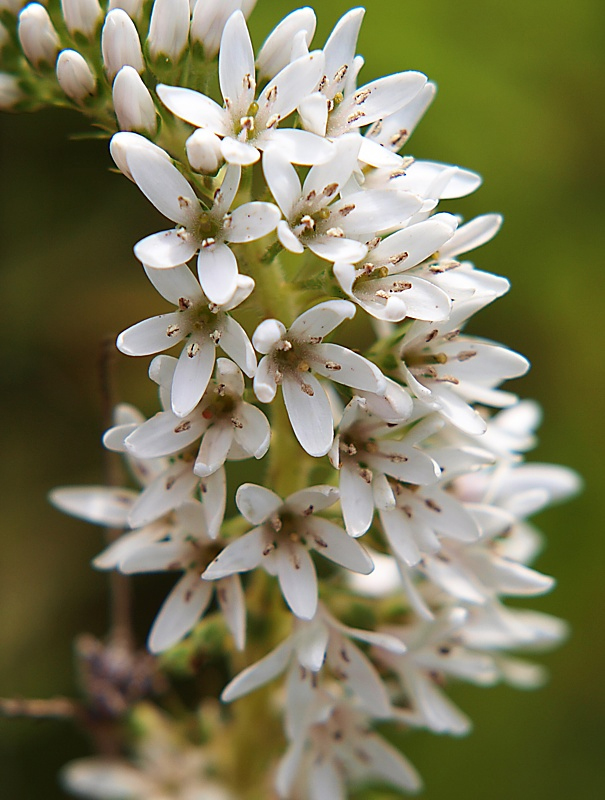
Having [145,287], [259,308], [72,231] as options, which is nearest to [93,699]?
[259,308]

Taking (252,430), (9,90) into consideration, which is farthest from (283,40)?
(252,430)

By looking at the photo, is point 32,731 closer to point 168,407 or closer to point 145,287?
point 145,287

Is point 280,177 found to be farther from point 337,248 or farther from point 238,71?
point 238,71

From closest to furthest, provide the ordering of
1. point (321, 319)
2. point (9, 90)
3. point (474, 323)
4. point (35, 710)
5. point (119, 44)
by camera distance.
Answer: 1. point (321, 319)
2. point (119, 44)
3. point (9, 90)
4. point (35, 710)
5. point (474, 323)

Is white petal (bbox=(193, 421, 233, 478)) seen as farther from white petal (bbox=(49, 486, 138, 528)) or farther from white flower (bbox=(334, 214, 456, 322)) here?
white petal (bbox=(49, 486, 138, 528))

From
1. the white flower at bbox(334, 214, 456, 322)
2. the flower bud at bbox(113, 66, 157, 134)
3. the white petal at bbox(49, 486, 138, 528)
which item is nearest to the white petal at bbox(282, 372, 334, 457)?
the white flower at bbox(334, 214, 456, 322)

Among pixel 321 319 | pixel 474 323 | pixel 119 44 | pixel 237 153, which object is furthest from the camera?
pixel 474 323

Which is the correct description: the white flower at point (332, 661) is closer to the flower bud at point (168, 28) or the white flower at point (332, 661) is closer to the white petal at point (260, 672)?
the white petal at point (260, 672)

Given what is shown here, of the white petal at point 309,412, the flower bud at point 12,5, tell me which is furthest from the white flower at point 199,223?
the flower bud at point 12,5
